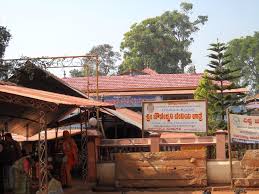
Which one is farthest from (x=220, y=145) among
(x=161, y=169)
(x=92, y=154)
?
(x=92, y=154)

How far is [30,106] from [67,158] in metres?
3.02

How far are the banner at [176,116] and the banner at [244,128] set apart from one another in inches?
48.6

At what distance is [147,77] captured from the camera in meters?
35.2

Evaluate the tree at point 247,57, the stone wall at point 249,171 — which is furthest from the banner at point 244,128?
the tree at point 247,57

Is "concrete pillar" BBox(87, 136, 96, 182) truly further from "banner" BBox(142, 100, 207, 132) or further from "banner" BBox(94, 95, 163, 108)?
"banner" BBox(94, 95, 163, 108)

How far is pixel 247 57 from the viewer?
72.5 meters

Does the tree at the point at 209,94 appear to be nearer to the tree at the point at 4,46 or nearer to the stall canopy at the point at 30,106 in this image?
the stall canopy at the point at 30,106

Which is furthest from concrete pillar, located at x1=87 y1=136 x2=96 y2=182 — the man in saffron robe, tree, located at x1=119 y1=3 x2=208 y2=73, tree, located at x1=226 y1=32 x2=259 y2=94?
tree, located at x1=226 y1=32 x2=259 y2=94

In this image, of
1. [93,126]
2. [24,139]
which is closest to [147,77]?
[24,139]

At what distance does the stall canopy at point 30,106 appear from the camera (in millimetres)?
9711

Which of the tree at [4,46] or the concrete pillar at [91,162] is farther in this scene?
the tree at [4,46]

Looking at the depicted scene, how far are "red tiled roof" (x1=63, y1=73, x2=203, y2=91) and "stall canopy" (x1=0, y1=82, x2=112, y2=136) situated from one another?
15496 mm

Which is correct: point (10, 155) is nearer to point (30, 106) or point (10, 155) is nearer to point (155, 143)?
point (30, 106)

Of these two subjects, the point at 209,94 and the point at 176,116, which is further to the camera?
the point at 209,94
